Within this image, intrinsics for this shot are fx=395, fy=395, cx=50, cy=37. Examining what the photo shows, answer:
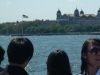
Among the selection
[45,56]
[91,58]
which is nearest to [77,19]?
[45,56]

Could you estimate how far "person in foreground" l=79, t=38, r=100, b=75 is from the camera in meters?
2.83

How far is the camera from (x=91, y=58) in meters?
2.86

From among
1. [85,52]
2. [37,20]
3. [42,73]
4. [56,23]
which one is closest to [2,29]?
[37,20]

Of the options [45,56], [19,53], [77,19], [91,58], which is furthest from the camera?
[77,19]

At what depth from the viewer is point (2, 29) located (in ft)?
425

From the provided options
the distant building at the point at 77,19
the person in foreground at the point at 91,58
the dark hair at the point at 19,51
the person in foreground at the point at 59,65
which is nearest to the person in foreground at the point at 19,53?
the dark hair at the point at 19,51

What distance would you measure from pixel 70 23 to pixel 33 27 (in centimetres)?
1327

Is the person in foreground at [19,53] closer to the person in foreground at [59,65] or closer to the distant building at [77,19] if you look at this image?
the person in foreground at [59,65]

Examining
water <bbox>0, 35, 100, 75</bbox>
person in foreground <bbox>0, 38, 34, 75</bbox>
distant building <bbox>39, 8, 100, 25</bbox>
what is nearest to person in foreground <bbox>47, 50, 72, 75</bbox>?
person in foreground <bbox>0, 38, 34, 75</bbox>

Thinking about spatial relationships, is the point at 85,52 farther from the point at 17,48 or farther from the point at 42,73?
the point at 42,73

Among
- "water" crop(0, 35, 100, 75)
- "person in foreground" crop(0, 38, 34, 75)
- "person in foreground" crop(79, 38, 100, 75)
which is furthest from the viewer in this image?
"water" crop(0, 35, 100, 75)

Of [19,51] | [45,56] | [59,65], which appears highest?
[19,51]

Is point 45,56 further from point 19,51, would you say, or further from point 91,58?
point 19,51

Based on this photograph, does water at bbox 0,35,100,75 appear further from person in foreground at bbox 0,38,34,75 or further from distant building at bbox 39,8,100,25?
distant building at bbox 39,8,100,25
